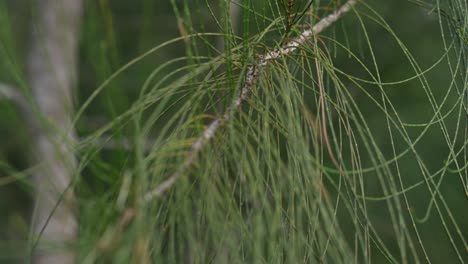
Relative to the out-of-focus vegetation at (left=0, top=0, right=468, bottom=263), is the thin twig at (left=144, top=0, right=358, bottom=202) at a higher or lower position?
higher

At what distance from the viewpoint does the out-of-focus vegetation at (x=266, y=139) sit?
0.68m

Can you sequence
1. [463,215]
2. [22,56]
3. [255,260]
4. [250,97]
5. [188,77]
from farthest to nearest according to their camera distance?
[22,56]
[463,215]
[250,97]
[188,77]
[255,260]

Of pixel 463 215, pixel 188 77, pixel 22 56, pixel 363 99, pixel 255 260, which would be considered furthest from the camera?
pixel 22 56

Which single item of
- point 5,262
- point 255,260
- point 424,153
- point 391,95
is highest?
point 255,260

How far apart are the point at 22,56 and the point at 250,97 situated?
12.5ft

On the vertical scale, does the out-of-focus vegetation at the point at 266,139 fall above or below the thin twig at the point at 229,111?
below

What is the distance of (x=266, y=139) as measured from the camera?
73 cm

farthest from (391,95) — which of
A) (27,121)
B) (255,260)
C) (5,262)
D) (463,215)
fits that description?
(255,260)

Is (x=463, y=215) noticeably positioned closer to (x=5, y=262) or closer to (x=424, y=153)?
(x=424, y=153)

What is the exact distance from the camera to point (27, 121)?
2.96 meters

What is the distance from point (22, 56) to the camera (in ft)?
14.5

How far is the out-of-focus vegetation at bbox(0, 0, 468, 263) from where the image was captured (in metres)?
0.68

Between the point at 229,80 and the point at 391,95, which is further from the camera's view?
the point at 391,95

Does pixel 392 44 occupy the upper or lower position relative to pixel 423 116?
upper
